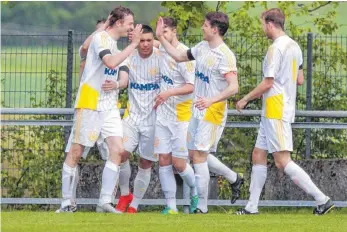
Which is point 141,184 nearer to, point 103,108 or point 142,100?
point 142,100

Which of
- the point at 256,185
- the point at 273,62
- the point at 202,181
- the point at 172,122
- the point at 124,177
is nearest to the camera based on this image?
the point at 273,62

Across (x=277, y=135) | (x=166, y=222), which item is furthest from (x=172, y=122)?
(x=166, y=222)

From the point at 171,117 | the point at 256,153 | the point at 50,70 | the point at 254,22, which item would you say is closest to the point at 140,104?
the point at 171,117

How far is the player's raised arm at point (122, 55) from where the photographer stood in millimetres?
16234

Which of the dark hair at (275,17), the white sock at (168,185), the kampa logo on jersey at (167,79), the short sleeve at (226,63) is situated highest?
the dark hair at (275,17)

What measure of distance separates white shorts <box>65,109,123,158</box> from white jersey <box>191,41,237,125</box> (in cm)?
90

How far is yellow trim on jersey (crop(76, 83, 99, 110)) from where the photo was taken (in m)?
16.8

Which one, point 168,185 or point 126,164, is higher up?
point 126,164

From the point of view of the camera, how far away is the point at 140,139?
17.7 m

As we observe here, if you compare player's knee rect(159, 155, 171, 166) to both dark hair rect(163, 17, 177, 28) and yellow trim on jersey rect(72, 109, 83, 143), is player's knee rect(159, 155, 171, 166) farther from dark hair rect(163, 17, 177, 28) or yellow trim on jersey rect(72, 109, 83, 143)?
dark hair rect(163, 17, 177, 28)

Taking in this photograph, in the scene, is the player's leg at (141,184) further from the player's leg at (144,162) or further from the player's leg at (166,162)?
Answer: the player's leg at (166,162)

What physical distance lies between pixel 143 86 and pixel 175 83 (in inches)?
15.1

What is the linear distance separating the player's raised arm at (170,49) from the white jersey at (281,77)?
92cm

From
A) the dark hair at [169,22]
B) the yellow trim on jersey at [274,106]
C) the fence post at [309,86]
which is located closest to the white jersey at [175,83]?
the dark hair at [169,22]
